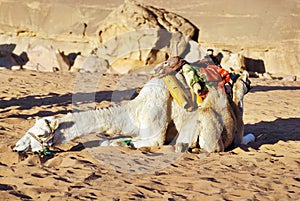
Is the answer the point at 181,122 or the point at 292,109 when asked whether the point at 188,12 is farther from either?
the point at 181,122

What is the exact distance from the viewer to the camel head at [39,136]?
Result: 4871mm

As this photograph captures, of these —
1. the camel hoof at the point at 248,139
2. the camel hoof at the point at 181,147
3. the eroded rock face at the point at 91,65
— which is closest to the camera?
the camel hoof at the point at 181,147

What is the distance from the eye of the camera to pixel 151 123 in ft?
18.4

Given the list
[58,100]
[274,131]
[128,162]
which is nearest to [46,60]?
[58,100]

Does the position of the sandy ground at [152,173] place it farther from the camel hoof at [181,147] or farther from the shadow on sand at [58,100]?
the shadow on sand at [58,100]

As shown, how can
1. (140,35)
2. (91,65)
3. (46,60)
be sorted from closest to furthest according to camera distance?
(91,65), (140,35), (46,60)

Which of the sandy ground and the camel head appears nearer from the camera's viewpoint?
the sandy ground

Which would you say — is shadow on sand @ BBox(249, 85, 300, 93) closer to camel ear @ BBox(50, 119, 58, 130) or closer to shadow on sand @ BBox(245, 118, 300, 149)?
shadow on sand @ BBox(245, 118, 300, 149)

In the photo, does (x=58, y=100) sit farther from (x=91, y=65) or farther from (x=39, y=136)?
(x=91, y=65)

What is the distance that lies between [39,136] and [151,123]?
1.23 meters

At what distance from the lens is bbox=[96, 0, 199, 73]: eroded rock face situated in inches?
703

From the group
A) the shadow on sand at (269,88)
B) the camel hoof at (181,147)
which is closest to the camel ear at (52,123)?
the camel hoof at (181,147)

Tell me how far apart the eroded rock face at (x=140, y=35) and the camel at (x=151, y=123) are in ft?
37.9

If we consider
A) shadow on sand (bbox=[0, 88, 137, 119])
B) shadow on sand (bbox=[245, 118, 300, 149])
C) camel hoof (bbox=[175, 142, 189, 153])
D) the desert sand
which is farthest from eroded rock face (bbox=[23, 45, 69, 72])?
camel hoof (bbox=[175, 142, 189, 153])
